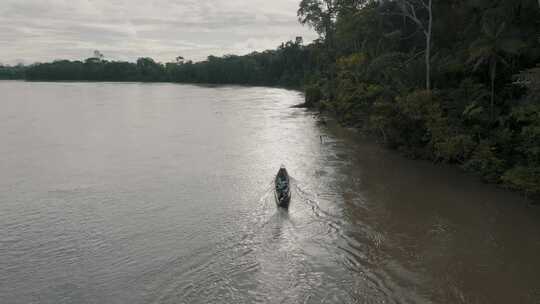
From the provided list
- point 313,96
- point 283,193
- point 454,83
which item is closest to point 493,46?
point 454,83

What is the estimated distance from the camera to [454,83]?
26.1 meters

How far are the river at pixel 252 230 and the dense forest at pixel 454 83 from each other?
5.45 feet

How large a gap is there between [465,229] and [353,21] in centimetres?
1887

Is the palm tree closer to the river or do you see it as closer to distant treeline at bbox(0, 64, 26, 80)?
the river

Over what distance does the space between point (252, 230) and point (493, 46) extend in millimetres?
14308

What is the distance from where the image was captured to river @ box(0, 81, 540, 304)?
1201cm

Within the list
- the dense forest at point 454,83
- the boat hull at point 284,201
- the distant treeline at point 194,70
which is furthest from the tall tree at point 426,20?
the distant treeline at point 194,70

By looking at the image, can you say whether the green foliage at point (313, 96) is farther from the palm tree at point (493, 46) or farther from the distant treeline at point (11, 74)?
the distant treeline at point (11, 74)

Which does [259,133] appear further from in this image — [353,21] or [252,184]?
[252,184]

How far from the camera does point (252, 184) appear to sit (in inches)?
869

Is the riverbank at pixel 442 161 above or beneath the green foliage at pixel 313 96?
beneath

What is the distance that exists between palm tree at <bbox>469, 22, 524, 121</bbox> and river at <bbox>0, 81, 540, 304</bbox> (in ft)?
19.6

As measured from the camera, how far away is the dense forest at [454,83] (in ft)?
66.2

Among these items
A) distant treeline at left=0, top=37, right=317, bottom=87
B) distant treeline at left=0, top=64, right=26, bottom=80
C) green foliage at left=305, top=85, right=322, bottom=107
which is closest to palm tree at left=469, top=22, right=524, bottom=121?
green foliage at left=305, top=85, right=322, bottom=107
